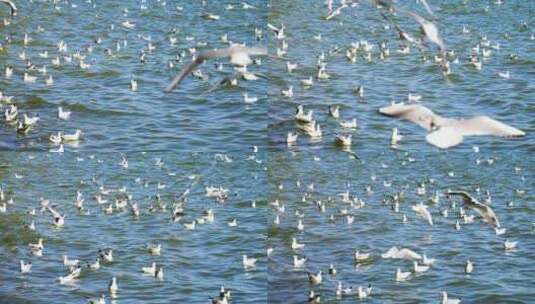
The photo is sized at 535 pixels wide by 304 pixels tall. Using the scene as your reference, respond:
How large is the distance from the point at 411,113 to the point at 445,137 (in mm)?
371

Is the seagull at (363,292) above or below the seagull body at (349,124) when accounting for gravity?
below

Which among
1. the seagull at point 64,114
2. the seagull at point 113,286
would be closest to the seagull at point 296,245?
the seagull at point 113,286

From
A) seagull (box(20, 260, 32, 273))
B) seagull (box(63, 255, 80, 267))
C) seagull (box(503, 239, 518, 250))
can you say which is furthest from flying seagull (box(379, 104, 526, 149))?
seagull (box(503, 239, 518, 250))

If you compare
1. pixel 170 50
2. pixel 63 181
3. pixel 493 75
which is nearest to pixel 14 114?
pixel 63 181

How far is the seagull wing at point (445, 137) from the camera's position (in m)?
6.18

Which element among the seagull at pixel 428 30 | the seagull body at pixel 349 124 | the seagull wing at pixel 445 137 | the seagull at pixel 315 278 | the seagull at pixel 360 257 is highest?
the seagull at pixel 428 30

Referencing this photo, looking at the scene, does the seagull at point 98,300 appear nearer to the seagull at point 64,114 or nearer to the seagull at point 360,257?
the seagull at point 64,114

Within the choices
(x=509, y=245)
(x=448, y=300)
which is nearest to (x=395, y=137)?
(x=509, y=245)

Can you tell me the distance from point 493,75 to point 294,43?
288 cm

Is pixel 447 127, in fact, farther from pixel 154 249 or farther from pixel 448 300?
pixel 154 249

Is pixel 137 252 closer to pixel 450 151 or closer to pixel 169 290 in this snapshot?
pixel 169 290

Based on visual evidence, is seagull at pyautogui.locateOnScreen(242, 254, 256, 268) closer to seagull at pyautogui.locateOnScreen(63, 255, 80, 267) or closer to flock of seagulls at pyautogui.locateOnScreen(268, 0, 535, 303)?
flock of seagulls at pyautogui.locateOnScreen(268, 0, 535, 303)

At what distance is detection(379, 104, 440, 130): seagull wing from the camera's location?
5729mm

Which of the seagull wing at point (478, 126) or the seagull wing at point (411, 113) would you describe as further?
the seagull wing at point (478, 126)
